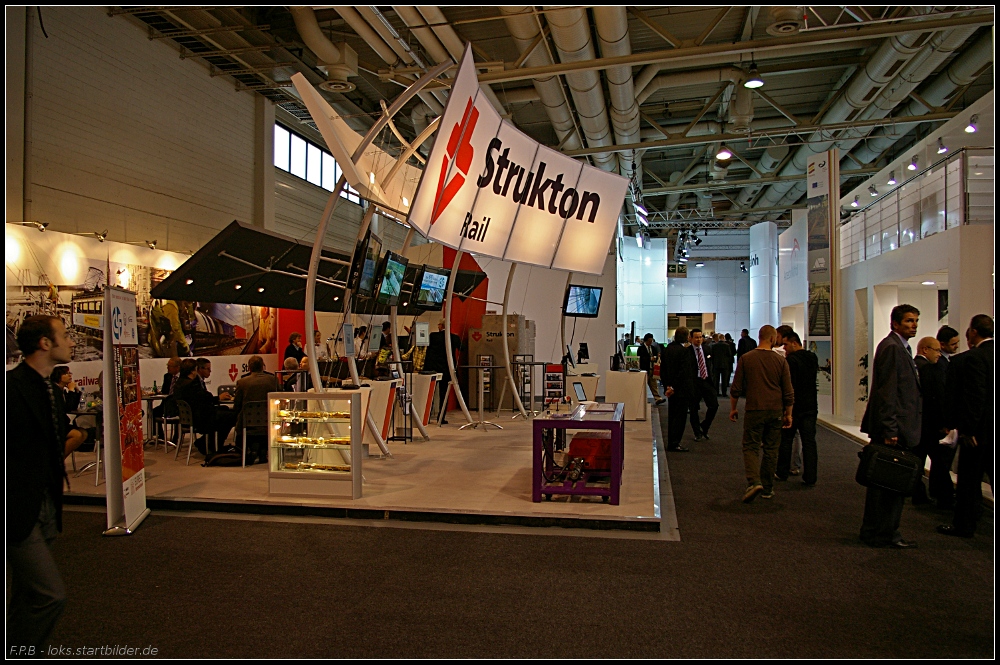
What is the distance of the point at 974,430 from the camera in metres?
4.98

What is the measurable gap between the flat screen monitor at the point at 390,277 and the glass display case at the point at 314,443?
1948 mm

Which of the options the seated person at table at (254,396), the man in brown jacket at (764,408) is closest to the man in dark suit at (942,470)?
the man in brown jacket at (764,408)

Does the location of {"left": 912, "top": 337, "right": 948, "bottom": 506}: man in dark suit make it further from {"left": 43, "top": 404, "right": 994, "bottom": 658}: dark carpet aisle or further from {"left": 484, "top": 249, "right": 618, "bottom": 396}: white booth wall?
{"left": 484, "top": 249, "right": 618, "bottom": 396}: white booth wall

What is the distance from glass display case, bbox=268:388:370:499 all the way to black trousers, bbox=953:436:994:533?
15.6 feet

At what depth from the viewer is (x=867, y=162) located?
56.0 feet

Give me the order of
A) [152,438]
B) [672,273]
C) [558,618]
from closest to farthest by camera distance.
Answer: [558,618], [152,438], [672,273]

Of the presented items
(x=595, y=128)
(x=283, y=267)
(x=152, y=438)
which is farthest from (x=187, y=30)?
(x=595, y=128)

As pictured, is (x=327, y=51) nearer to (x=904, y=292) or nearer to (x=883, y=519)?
(x=883, y=519)

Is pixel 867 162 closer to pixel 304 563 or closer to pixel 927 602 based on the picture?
pixel 927 602

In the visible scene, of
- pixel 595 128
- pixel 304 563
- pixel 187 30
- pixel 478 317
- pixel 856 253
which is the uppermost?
pixel 187 30

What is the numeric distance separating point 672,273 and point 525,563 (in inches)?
958

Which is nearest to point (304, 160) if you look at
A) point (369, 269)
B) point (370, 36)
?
point (370, 36)

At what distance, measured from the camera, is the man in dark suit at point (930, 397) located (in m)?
5.83

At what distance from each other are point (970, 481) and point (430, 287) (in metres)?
7.11
